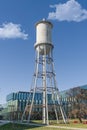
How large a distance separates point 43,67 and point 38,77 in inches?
94.5

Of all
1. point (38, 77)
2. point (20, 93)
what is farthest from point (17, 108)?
point (38, 77)

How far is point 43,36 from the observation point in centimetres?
5488

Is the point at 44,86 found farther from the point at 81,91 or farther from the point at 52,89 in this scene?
the point at 81,91

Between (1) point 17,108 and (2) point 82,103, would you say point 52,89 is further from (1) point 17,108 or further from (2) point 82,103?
(1) point 17,108

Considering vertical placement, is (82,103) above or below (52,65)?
below

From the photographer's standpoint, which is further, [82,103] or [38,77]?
[82,103]

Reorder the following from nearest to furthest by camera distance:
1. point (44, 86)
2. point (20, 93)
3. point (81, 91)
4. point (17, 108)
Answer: point (44, 86), point (81, 91), point (17, 108), point (20, 93)

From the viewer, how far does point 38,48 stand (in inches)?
2192

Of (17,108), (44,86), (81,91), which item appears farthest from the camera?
(17,108)

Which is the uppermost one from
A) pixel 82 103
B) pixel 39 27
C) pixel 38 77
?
pixel 39 27

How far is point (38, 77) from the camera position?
55.3 m

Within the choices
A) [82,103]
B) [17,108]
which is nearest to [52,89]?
[82,103]

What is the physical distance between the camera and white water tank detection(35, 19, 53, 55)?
180 feet

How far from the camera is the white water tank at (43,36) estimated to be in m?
54.7
